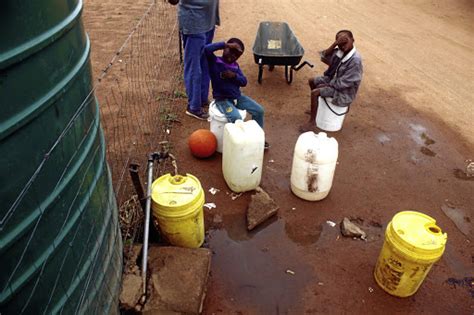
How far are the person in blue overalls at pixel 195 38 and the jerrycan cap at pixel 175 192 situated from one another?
2.11 m

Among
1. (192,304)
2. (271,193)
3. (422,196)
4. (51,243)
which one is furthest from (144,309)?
(422,196)

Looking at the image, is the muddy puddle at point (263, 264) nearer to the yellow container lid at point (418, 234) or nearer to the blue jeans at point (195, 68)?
the yellow container lid at point (418, 234)

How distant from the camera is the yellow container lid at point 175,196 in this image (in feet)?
11.7

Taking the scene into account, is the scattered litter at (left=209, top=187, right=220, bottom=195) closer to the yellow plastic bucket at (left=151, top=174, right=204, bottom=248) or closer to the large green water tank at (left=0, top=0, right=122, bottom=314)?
the yellow plastic bucket at (left=151, top=174, right=204, bottom=248)

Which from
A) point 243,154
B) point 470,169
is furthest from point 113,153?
point 470,169

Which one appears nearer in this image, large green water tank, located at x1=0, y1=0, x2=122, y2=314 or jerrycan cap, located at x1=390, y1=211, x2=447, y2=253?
large green water tank, located at x1=0, y1=0, x2=122, y2=314

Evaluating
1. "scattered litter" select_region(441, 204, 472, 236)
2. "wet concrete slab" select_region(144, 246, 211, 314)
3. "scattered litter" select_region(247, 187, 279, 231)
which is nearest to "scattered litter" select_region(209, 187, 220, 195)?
"scattered litter" select_region(247, 187, 279, 231)

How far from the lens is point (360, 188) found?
17.2ft

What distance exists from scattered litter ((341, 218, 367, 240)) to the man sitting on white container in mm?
2227

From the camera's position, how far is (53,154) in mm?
2072

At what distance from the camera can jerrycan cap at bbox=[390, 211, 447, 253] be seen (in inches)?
129

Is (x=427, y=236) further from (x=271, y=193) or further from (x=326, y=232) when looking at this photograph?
(x=271, y=193)

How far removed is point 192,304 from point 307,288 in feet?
4.02

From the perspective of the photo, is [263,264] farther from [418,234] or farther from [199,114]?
[199,114]
